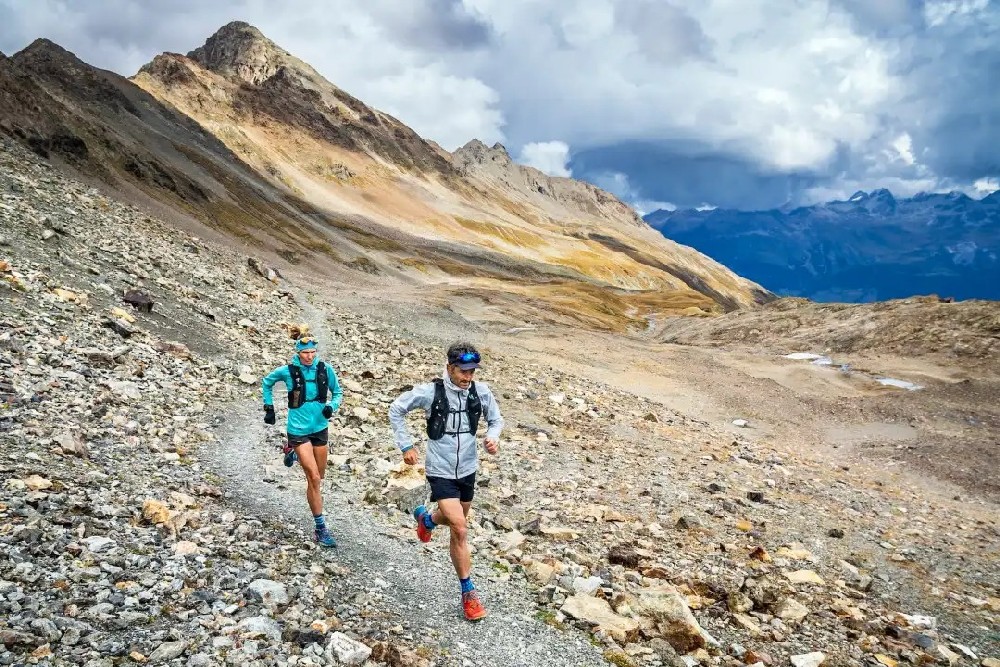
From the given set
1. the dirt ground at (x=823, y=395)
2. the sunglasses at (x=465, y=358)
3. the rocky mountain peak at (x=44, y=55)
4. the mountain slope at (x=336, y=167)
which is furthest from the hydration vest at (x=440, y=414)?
the mountain slope at (x=336, y=167)

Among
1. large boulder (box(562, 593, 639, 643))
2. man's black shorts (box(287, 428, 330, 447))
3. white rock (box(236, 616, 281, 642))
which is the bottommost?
white rock (box(236, 616, 281, 642))

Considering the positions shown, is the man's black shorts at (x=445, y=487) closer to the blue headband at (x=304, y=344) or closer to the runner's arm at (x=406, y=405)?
the runner's arm at (x=406, y=405)

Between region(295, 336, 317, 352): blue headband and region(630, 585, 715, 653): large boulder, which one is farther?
region(295, 336, 317, 352): blue headband

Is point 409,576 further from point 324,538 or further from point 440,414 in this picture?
point 440,414

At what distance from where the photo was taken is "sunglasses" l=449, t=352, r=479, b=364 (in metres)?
6.55

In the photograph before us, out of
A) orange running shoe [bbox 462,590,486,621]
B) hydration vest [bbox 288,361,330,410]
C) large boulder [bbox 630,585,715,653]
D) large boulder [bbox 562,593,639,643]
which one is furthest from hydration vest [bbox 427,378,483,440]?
large boulder [bbox 630,585,715,653]

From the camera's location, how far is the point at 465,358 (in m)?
6.57

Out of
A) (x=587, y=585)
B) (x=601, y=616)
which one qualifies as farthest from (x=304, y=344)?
Result: (x=601, y=616)

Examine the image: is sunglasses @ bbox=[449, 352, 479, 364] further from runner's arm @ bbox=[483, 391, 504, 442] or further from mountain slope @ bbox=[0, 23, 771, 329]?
mountain slope @ bbox=[0, 23, 771, 329]

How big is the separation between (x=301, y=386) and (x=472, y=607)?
11.6 ft

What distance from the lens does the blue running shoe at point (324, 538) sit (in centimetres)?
794

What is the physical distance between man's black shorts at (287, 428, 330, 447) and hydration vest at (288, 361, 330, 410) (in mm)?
400

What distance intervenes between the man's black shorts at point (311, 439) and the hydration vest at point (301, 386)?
1.31 feet

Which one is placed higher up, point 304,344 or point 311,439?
point 304,344
